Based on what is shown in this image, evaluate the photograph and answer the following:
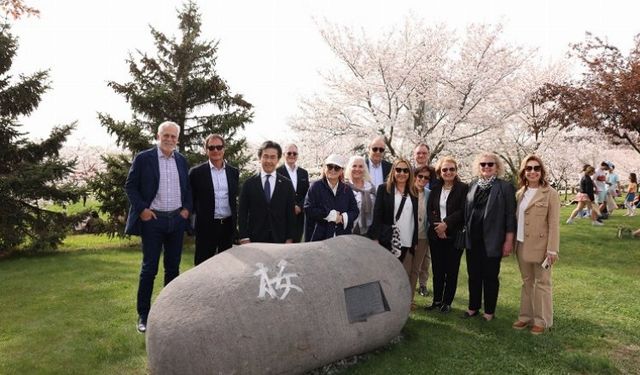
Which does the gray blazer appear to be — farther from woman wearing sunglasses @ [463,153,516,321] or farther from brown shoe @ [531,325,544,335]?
brown shoe @ [531,325,544,335]

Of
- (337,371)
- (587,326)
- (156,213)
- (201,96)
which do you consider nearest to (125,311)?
(156,213)

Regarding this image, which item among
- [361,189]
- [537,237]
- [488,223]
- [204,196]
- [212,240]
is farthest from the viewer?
[361,189]

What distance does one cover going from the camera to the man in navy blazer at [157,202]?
4750 mm

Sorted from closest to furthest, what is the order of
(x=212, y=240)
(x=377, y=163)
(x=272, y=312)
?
(x=272, y=312)
(x=212, y=240)
(x=377, y=163)

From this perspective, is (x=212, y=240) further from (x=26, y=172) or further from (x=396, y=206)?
(x=26, y=172)

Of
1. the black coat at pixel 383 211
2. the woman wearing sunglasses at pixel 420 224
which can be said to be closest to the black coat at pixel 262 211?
the black coat at pixel 383 211

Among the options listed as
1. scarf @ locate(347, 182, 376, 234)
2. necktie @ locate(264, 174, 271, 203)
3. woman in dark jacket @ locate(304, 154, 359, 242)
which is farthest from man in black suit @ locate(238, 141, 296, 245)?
scarf @ locate(347, 182, 376, 234)

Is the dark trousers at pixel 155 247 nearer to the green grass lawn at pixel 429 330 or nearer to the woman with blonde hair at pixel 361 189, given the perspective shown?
the green grass lawn at pixel 429 330

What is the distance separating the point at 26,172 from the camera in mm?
10844

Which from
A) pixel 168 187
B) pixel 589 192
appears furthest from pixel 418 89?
pixel 168 187

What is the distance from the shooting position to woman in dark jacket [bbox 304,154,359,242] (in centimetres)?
510

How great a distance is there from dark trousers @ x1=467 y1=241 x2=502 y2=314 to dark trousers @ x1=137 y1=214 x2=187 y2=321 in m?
3.48

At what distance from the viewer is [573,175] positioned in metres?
32.2

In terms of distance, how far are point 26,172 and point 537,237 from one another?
11397 millimetres
